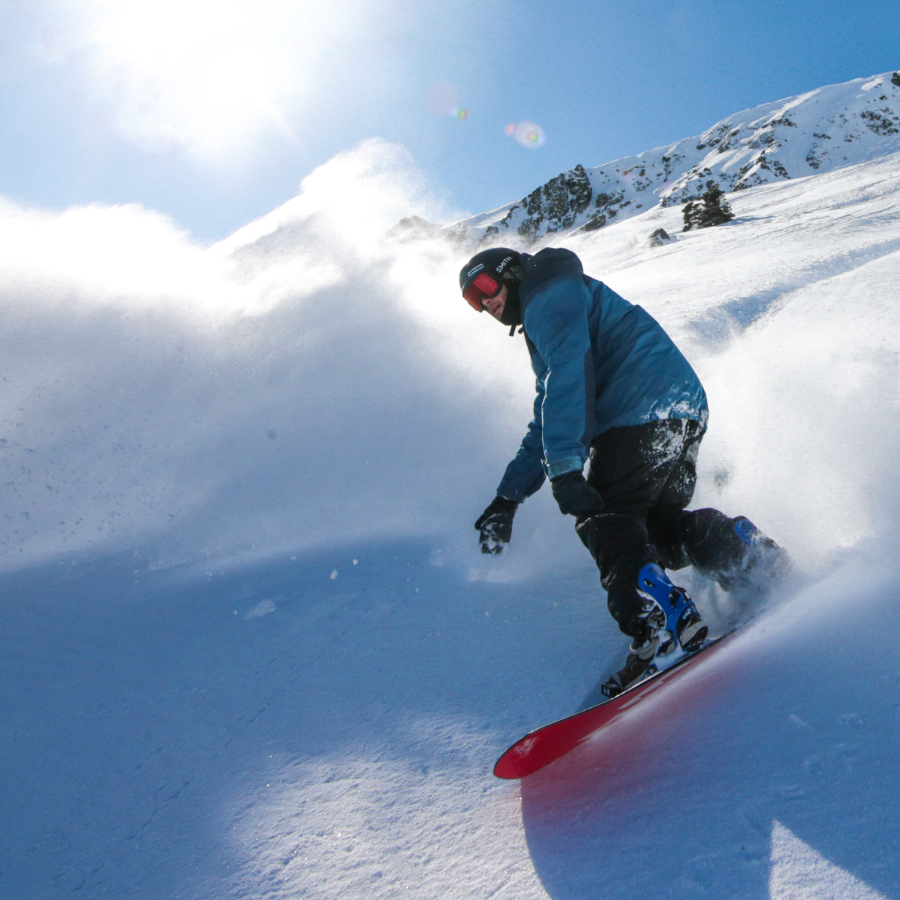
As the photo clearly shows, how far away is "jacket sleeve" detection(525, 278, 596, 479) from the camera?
193cm

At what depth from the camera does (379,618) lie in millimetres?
2418

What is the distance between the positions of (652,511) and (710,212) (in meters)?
23.5

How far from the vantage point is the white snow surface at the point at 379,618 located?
4.06 ft

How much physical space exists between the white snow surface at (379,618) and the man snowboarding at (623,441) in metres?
0.22

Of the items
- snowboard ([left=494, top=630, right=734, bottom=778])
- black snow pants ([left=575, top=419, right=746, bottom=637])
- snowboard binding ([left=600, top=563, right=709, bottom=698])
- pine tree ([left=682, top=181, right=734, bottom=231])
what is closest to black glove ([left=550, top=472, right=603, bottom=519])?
black snow pants ([left=575, top=419, right=746, bottom=637])

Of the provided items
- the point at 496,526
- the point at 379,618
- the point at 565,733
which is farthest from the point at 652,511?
the point at 379,618

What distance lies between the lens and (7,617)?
260cm

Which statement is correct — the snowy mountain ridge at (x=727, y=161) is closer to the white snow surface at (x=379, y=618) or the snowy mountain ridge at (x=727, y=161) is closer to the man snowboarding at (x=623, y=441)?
the white snow surface at (x=379, y=618)

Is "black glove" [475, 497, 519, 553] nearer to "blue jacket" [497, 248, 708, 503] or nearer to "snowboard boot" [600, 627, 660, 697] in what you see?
"blue jacket" [497, 248, 708, 503]

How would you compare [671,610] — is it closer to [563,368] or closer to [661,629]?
[661,629]

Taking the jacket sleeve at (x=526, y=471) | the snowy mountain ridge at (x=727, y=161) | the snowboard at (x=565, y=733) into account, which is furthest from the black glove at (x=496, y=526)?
the snowy mountain ridge at (x=727, y=161)

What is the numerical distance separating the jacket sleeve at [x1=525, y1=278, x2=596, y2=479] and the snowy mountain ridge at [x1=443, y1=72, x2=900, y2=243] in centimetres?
6256

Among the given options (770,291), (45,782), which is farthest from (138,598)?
(770,291)

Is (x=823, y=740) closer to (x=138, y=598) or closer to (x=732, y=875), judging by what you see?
(x=732, y=875)
